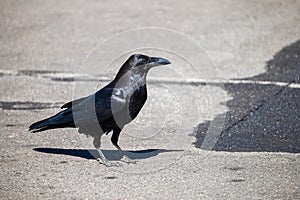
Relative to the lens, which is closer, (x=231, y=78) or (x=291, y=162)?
(x=291, y=162)

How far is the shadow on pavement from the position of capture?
23.4ft

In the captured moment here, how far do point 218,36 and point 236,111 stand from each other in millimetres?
4372

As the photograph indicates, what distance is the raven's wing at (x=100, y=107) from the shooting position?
6488 millimetres

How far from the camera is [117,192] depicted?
579 centimetres

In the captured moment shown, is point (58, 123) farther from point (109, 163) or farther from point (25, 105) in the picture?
point (25, 105)

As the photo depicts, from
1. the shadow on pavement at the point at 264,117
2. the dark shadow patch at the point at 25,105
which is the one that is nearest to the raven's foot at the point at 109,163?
the shadow on pavement at the point at 264,117

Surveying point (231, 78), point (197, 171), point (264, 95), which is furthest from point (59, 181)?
point (231, 78)

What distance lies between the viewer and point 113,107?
648 cm

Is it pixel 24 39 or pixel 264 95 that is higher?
pixel 264 95

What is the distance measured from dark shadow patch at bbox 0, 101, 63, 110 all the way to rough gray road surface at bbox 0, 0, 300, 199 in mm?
24

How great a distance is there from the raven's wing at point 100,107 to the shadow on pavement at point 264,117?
110 centimetres

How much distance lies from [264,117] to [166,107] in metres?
1.22

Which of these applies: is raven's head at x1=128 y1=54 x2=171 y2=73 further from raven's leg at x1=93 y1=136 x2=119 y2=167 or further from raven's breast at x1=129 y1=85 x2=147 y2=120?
raven's leg at x1=93 y1=136 x2=119 y2=167

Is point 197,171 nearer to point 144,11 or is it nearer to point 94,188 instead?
point 94,188
